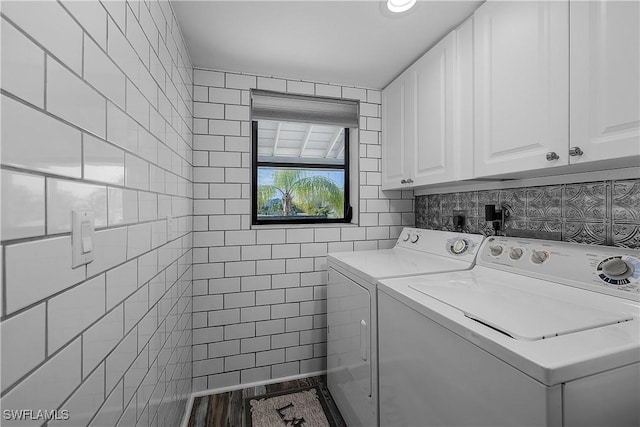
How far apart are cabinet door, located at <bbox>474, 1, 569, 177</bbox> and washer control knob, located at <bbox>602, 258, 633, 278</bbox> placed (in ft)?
1.27

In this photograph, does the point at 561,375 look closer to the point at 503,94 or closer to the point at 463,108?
the point at 503,94

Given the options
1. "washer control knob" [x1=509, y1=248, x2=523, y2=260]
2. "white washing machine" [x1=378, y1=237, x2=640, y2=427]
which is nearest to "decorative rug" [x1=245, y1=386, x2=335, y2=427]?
"white washing machine" [x1=378, y1=237, x2=640, y2=427]

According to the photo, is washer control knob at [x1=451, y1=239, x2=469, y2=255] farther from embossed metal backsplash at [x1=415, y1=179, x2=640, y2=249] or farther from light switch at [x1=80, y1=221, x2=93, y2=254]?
light switch at [x1=80, y1=221, x2=93, y2=254]

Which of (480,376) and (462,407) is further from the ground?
(480,376)

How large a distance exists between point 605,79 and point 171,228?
1.71 m

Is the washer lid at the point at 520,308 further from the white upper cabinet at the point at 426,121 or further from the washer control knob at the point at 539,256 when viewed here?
the white upper cabinet at the point at 426,121

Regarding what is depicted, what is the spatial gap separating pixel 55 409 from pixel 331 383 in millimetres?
1676

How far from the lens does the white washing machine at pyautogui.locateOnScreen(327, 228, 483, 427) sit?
1.35 meters

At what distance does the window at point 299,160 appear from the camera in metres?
2.10

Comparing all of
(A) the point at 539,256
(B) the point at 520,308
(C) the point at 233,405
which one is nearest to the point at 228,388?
(C) the point at 233,405

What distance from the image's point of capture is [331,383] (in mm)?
1875

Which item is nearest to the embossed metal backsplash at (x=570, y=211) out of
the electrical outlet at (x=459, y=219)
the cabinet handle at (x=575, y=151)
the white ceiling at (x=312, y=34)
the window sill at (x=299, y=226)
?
the electrical outlet at (x=459, y=219)

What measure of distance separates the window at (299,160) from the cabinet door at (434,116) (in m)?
0.61

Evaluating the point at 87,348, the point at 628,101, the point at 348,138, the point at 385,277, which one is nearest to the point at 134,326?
the point at 87,348
